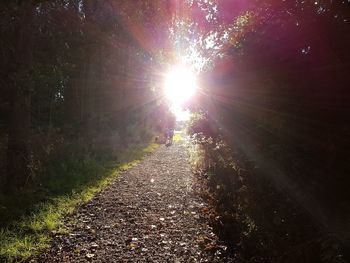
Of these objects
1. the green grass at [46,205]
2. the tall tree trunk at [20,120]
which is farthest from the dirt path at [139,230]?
the tall tree trunk at [20,120]

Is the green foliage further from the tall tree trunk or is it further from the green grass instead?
the tall tree trunk

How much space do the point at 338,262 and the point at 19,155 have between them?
8641mm

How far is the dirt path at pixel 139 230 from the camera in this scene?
6543mm

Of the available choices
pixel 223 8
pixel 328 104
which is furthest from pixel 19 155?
pixel 328 104

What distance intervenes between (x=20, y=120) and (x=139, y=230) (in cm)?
480

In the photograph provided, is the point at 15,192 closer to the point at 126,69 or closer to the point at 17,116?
the point at 17,116

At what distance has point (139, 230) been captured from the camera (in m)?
7.95

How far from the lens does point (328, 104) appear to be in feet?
15.1

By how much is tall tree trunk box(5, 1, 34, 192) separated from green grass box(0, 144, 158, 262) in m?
0.63

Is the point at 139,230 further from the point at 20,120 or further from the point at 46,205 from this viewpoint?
the point at 20,120

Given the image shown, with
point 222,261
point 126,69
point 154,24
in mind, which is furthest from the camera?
point 126,69

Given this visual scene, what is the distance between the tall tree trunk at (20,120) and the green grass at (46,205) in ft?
2.06

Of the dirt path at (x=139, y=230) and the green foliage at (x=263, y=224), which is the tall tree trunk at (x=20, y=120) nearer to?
the dirt path at (x=139, y=230)

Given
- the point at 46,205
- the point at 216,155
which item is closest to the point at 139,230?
the point at 46,205
